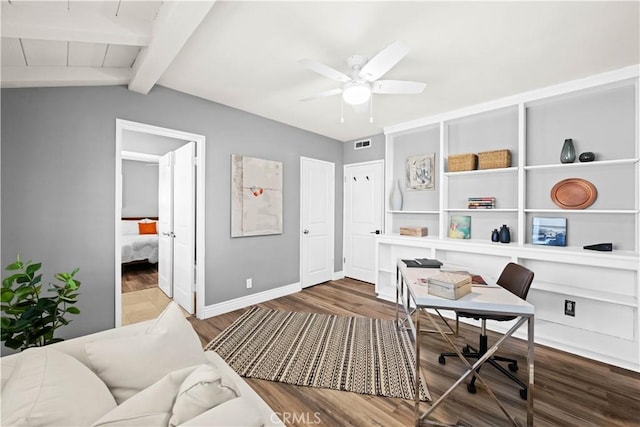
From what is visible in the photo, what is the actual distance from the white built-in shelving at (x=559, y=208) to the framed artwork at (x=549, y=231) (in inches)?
3.1

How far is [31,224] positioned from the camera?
2.18 meters

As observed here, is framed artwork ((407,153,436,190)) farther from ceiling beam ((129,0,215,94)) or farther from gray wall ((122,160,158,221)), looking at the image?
gray wall ((122,160,158,221))

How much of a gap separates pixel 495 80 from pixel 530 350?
7.91 ft

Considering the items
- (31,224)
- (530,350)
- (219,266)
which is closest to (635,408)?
(530,350)

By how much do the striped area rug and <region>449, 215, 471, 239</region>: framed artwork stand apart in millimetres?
1424

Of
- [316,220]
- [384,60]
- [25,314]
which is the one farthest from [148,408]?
[316,220]

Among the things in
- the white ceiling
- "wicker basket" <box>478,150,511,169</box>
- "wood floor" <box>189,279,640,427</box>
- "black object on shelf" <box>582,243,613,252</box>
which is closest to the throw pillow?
the white ceiling

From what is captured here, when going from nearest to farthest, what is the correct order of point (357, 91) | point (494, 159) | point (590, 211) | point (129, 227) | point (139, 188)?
point (357, 91) → point (590, 211) → point (494, 159) → point (129, 227) → point (139, 188)

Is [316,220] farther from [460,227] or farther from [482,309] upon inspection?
[482,309]

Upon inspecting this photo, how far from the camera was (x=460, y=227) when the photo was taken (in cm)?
354

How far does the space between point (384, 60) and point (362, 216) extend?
3.19 meters

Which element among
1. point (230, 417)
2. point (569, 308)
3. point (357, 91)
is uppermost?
point (357, 91)

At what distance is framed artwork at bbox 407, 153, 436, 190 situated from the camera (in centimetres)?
390

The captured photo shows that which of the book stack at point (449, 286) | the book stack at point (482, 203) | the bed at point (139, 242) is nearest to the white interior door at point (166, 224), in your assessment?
the bed at point (139, 242)
